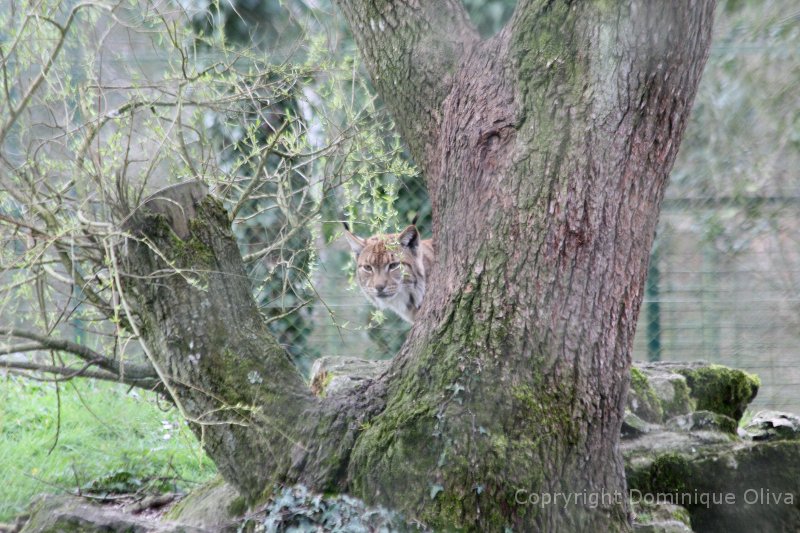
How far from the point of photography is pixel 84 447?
4.59m

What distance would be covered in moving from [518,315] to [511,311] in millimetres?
25

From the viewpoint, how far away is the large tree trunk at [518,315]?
8.27 feet

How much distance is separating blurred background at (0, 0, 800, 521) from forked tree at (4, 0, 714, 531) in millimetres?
285

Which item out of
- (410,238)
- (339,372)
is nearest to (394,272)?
(410,238)

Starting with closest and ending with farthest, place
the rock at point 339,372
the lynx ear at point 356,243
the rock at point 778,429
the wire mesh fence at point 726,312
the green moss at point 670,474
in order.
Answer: the green moss at point 670,474 < the rock at point 778,429 < the rock at point 339,372 < the wire mesh fence at point 726,312 < the lynx ear at point 356,243

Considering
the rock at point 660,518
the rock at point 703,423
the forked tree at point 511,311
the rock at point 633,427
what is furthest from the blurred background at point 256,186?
the rock at point 660,518

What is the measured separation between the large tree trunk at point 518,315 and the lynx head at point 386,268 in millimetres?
3027

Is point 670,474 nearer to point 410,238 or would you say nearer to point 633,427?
point 633,427

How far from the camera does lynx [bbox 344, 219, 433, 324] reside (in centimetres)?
594

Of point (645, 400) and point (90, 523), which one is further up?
point (645, 400)

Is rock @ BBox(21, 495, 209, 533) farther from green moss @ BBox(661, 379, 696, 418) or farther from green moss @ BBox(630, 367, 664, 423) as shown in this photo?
green moss @ BBox(661, 379, 696, 418)

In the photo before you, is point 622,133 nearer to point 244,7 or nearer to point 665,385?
point 665,385

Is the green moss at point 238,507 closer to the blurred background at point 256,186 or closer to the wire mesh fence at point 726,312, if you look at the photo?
the blurred background at point 256,186

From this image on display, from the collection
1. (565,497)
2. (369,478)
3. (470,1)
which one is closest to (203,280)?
(369,478)
